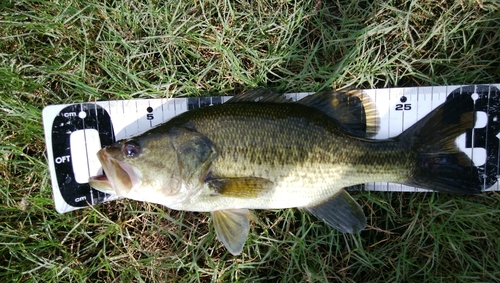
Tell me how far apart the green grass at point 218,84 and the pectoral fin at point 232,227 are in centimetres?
23

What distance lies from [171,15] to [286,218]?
1.84m

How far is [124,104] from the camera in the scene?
2.87m

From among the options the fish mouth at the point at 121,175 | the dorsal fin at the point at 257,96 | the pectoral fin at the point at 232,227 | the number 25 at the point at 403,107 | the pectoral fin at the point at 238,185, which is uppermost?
the dorsal fin at the point at 257,96

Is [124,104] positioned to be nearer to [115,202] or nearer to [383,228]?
[115,202]

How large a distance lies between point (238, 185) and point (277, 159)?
1.02 feet

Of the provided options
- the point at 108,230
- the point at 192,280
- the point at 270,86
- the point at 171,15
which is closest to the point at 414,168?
the point at 270,86

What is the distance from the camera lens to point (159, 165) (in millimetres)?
2348

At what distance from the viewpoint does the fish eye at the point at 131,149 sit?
235 centimetres

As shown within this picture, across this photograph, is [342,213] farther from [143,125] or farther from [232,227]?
[143,125]

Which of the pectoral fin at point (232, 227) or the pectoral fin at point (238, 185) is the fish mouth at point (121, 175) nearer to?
the pectoral fin at point (238, 185)

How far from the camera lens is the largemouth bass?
237 cm

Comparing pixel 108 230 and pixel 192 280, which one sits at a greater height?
pixel 108 230

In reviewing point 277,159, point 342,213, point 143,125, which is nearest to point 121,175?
point 143,125

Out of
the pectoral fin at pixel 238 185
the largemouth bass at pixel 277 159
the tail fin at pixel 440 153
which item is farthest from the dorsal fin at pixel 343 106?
the pectoral fin at pixel 238 185
